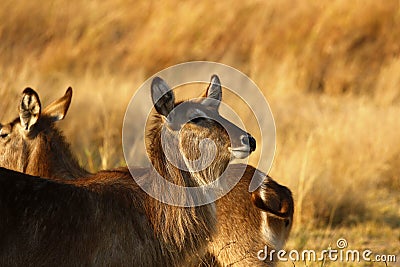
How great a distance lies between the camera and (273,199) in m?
6.07

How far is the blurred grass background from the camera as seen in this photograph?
31.0ft

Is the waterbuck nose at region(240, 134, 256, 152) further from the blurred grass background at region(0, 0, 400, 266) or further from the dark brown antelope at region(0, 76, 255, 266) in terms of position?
the blurred grass background at region(0, 0, 400, 266)

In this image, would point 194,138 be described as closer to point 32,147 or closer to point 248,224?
point 248,224

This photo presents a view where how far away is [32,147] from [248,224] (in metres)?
2.08

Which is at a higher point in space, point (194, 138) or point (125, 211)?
point (194, 138)

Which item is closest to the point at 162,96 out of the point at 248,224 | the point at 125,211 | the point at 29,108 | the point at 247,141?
the point at 247,141

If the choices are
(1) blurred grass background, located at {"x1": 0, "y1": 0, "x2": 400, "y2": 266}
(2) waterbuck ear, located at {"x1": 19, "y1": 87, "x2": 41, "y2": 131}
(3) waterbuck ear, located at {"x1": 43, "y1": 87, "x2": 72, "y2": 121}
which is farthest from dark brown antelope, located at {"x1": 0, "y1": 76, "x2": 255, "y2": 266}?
(1) blurred grass background, located at {"x1": 0, "y1": 0, "x2": 400, "y2": 266}

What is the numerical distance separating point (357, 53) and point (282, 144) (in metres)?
4.58

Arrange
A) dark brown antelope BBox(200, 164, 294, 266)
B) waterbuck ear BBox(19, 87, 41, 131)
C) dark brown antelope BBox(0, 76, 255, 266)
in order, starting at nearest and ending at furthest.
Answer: dark brown antelope BBox(0, 76, 255, 266)
dark brown antelope BBox(200, 164, 294, 266)
waterbuck ear BBox(19, 87, 41, 131)

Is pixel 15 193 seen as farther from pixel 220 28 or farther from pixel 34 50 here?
pixel 220 28

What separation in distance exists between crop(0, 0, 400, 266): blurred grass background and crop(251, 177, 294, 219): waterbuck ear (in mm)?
2060

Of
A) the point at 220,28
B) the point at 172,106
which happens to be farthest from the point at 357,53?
the point at 172,106

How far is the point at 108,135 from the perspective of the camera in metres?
10.6

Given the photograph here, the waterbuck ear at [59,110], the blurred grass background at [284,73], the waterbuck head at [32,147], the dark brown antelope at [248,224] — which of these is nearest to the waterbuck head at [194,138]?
the dark brown antelope at [248,224]
